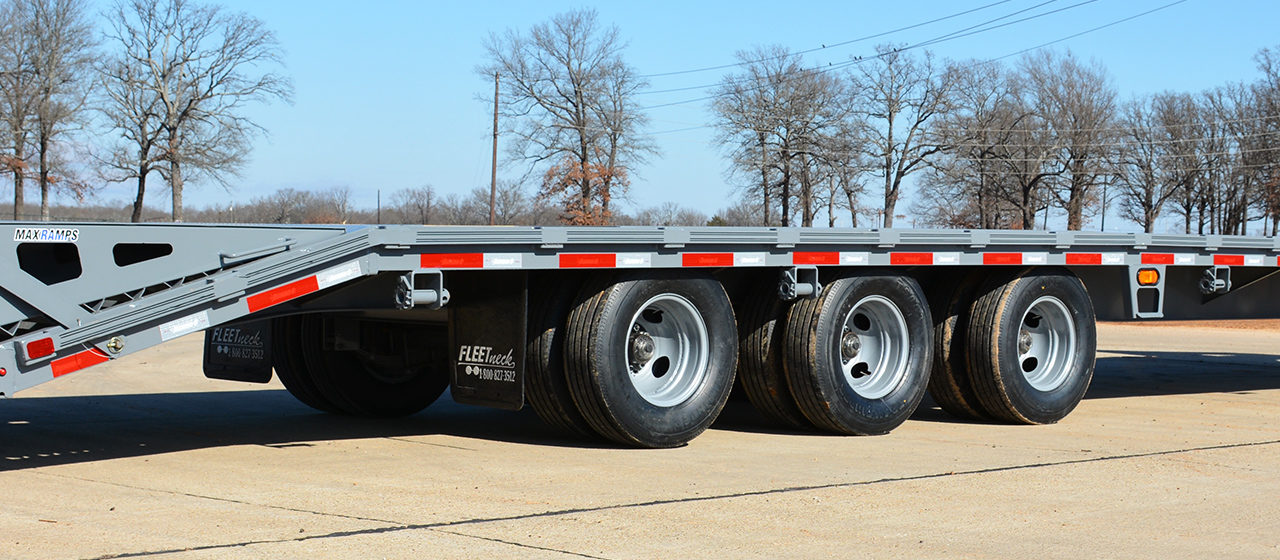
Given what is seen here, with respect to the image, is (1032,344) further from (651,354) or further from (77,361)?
(77,361)

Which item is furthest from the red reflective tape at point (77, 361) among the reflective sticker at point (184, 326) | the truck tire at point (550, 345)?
the truck tire at point (550, 345)

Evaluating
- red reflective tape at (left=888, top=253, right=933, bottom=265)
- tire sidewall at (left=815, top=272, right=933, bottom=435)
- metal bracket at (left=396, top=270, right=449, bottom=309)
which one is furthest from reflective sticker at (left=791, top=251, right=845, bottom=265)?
metal bracket at (left=396, top=270, right=449, bottom=309)

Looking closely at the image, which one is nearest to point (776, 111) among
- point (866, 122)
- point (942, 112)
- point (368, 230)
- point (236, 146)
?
point (866, 122)

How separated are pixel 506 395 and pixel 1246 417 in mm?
6435

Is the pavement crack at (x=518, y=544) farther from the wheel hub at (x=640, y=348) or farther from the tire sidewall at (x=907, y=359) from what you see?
the tire sidewall at (x=907, y=359)

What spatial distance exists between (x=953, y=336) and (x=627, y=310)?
3.15 m

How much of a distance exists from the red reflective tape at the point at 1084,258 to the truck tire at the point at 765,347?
2.65m

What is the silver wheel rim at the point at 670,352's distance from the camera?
308 inches

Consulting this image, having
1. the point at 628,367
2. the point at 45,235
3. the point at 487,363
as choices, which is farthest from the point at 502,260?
the point at 45,235

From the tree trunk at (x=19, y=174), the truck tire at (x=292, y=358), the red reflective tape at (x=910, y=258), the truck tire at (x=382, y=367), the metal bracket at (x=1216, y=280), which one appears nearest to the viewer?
the red reflective tape at (x=910, y=258)

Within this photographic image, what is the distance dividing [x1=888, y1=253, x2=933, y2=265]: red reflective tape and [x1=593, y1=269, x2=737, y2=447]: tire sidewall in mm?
1325

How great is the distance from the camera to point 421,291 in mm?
6801

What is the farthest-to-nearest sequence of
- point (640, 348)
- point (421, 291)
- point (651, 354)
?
point (651, 354) < point (640, 348) < point (421, 291)

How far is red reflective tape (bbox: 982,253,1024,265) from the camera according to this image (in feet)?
29.3
